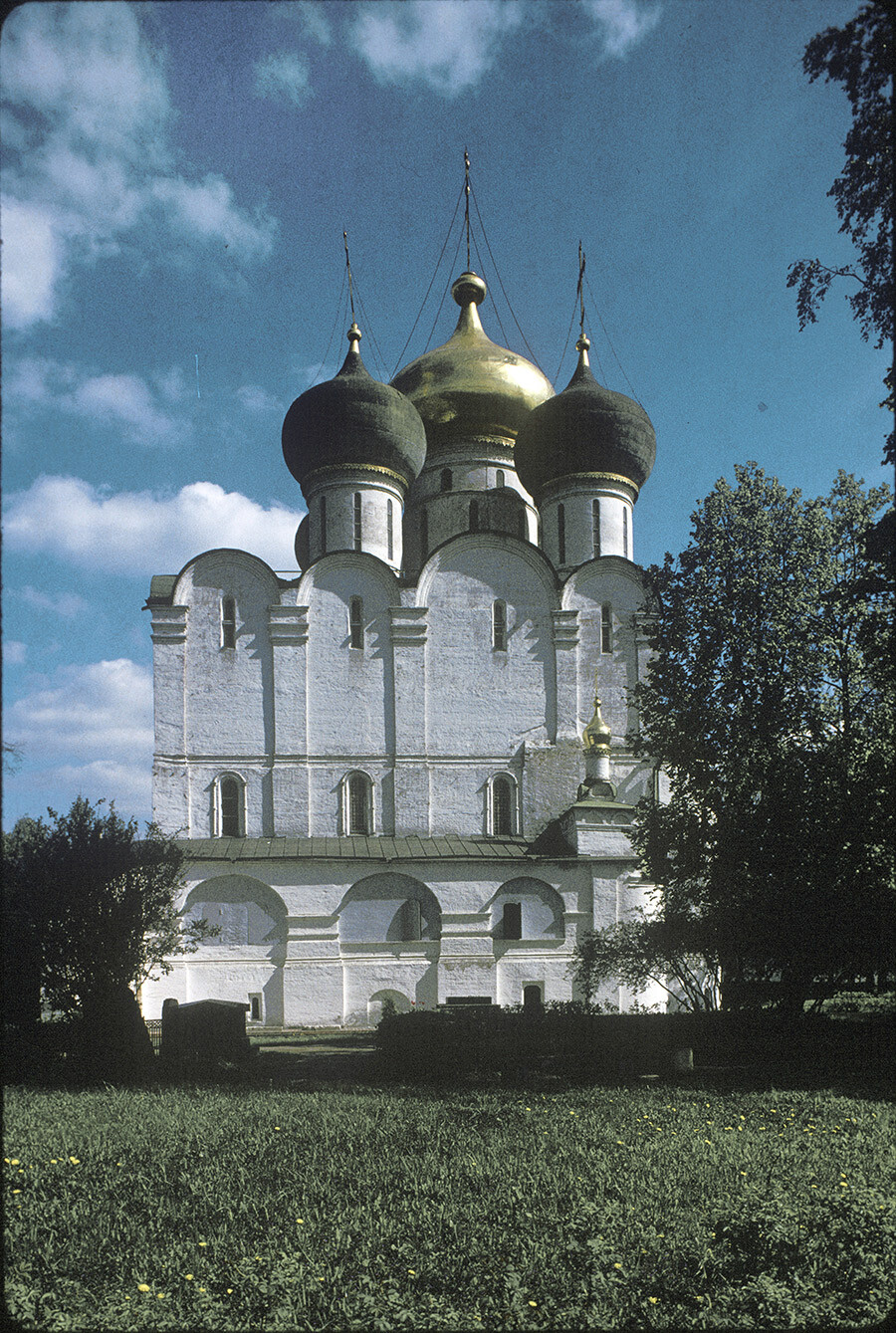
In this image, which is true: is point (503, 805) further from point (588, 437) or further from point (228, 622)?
point (588, 437)

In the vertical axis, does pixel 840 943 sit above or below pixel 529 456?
below

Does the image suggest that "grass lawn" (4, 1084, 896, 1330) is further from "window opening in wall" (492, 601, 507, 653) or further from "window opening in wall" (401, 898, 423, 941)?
"window opening in wall" (492, 601, 507, 653)

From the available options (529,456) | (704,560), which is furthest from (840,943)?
(529,456)

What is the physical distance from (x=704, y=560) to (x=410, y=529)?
15923 millimetres

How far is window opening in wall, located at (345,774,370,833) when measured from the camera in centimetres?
2409

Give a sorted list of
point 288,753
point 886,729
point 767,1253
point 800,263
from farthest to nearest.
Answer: point 288,753
point 886,729
point 800,263
point 767,1253

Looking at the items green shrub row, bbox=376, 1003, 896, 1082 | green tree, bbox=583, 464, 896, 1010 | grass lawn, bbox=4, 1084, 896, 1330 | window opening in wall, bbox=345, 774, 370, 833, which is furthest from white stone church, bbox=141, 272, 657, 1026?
grass lawn, bbox=4, 1084, 896, 1330

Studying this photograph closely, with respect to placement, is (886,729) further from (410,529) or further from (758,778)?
(410,529)

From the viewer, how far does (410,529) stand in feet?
101

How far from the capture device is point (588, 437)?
28.0m

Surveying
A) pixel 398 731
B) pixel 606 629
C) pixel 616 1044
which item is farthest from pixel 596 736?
pixel 616 1044

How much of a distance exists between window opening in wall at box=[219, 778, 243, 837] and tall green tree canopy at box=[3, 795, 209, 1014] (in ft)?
27.8

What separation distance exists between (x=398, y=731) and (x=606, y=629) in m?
5.94

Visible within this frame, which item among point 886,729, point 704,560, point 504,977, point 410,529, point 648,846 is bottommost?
point 504,977
